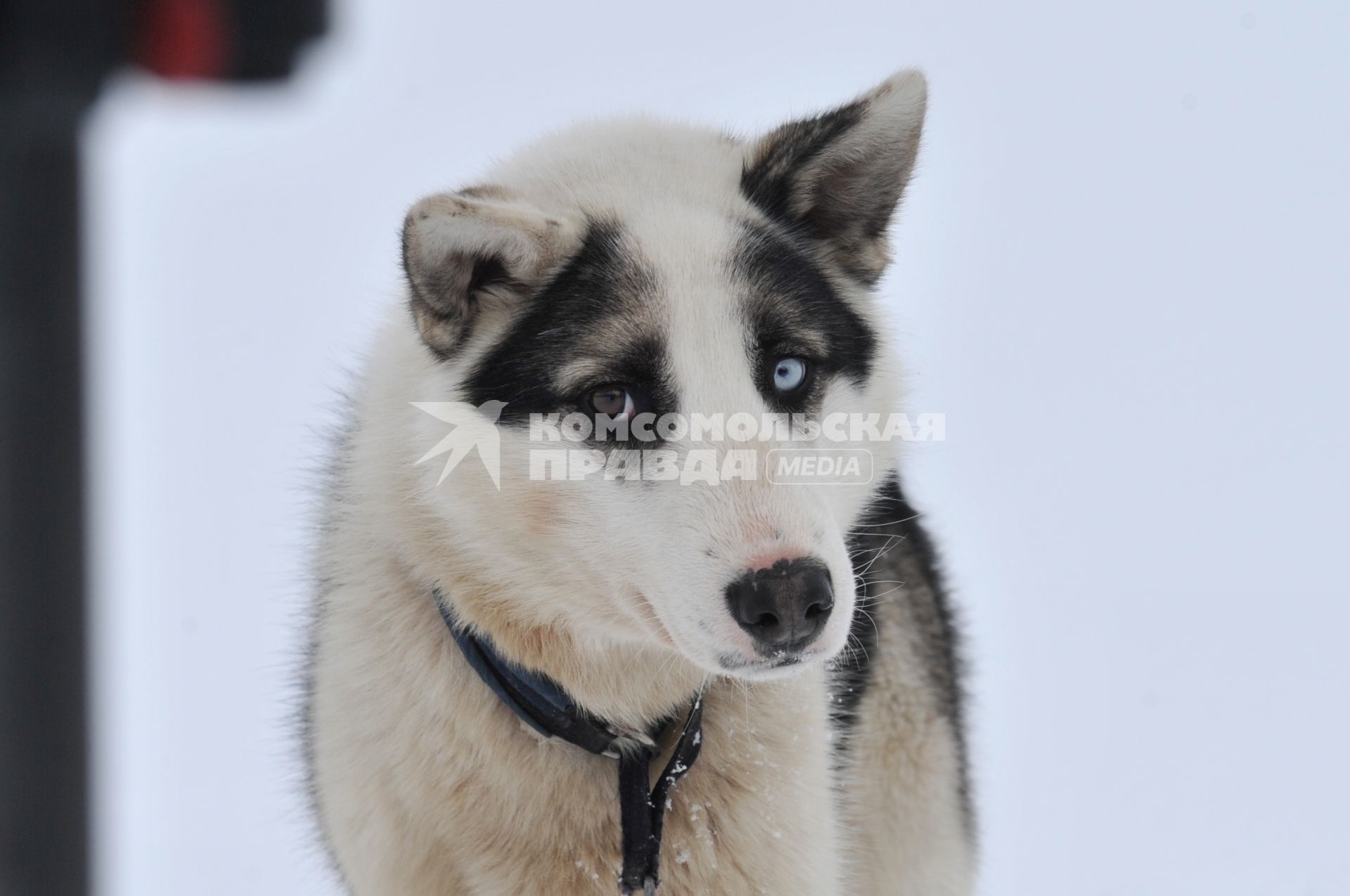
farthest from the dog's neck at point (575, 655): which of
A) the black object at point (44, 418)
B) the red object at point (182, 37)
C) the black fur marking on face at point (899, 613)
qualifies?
the red object at point (182, 37)

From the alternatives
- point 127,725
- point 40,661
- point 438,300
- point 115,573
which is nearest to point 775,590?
point 438,300

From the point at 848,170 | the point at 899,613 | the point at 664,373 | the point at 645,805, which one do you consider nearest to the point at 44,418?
the point at 664,373

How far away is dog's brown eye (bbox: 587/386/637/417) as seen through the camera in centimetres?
220

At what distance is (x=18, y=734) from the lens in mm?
2619

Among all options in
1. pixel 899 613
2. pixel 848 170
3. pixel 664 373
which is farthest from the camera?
pixel 899 613

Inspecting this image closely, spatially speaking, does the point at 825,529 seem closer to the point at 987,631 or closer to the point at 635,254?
the point at 635,254

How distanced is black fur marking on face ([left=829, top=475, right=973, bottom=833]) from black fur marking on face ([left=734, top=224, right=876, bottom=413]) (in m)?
0.38

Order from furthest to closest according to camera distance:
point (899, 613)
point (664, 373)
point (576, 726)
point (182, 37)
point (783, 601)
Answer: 1. point (899, 613)
2. point (182, 37)
3. point (576, 726)
4. point (664, 373)
5. point (783, 601)

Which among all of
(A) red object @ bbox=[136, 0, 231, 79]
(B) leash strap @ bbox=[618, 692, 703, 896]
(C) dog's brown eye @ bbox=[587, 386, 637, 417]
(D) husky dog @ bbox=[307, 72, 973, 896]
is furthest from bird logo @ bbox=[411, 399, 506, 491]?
(A) red object @ bbox=[136, 0, 231, 79]

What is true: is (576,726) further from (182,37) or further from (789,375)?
(182,37)

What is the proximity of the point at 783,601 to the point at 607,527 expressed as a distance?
36 centimetres

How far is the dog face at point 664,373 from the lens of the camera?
2043 millimetres

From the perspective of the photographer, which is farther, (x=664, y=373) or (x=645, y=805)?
(x=645, y=805)

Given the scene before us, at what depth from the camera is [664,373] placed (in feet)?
7.07
